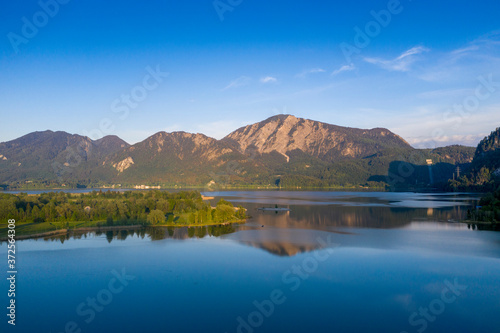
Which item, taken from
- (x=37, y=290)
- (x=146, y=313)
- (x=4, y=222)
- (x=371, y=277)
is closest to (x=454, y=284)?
(x=371, y=277)

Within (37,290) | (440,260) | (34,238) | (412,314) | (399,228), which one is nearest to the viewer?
(412,314)

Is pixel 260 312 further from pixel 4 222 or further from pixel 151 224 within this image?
pixel 4 222
